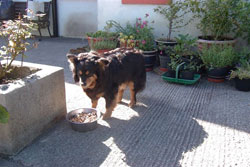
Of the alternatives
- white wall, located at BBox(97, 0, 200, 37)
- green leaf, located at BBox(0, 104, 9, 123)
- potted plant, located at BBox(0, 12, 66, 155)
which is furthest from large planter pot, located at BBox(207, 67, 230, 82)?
green leaf, located at BBox(0, 104, 9, 123)

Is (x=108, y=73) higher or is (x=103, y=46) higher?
(x=103, y=46)

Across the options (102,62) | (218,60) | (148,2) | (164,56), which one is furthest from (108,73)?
(148,2)

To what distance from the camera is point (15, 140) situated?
3008 mm

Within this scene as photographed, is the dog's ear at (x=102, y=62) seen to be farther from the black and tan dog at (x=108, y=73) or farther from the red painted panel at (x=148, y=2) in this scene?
the red painted panel at (x=148, y=2)

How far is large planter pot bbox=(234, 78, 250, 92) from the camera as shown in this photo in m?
4.98

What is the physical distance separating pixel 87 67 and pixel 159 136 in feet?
4.37

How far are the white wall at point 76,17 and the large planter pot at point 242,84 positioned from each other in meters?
6.27

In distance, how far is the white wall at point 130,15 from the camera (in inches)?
263

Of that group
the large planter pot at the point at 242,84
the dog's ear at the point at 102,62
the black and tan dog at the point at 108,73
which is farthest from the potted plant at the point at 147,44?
the dog's ear at the point at 102,62

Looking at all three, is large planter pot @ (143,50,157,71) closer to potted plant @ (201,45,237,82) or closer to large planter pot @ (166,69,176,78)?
large planter pot @ (166,69,176,78)

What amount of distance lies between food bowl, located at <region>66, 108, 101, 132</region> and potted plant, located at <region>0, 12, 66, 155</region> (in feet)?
0.86

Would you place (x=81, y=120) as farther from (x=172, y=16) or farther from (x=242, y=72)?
(x=172, y=16)

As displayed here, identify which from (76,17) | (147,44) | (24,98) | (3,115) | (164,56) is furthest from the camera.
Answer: (76,17)

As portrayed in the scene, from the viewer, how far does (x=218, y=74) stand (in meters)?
5.51
